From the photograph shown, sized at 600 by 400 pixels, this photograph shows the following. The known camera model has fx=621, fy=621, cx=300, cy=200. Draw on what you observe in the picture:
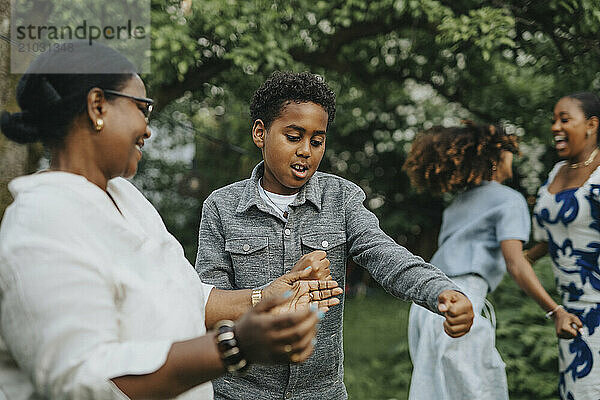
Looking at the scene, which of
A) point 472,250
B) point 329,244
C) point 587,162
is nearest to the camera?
point 329,244

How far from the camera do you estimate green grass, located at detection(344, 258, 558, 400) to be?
4898 mm

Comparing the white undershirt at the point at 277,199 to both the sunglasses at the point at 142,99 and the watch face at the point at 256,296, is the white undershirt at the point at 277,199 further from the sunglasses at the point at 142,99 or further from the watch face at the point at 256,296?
the sunglasses at the point at 142,99

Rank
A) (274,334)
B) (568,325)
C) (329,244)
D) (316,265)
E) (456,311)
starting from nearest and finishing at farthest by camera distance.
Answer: (274,334), (456,311), (316,265), (329,244), (568,325)

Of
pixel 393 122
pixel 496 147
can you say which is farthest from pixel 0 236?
pixel 393 122

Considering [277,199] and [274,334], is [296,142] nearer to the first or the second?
[277,199]

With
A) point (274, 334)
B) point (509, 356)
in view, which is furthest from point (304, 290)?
point (509, 356)

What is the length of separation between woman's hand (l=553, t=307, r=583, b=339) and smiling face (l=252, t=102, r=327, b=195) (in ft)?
5.99

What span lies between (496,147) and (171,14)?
8.74 feet

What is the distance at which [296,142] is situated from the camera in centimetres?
231

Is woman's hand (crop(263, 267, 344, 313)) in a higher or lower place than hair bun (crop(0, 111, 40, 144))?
lower

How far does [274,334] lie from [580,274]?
2.61m

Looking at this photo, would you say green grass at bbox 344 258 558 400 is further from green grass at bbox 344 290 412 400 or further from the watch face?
the watch face

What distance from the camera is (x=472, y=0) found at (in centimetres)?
507

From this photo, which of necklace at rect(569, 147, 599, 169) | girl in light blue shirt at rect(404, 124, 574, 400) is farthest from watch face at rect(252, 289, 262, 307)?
necklace at rect(569, 147, 599, 169)
